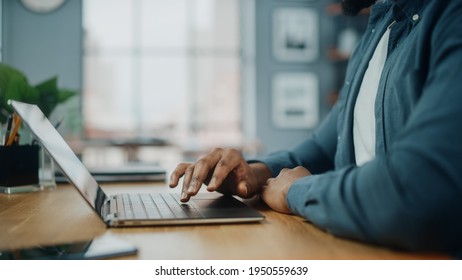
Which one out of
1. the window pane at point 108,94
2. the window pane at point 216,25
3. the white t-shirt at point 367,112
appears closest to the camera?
the white t-shirt at point 367,112

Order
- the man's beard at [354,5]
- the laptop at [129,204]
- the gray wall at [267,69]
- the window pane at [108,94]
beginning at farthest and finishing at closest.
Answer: the window pane at [108,94]
the gray wall at [267,69]
the man's beard at [354,5]
the laptop at [129,204]

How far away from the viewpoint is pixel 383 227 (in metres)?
0.47

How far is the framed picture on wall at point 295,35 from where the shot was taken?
199 inches

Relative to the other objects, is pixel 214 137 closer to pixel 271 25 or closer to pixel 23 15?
pixel 271 25

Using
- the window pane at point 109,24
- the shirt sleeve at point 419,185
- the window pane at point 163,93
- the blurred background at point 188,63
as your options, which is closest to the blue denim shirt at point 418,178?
the shirt sleeve at point 419,185

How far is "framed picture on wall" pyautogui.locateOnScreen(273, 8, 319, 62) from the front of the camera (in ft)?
16.6

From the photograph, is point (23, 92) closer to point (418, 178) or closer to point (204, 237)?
point (204, 237)

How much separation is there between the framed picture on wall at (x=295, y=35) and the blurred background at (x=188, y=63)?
1 centimetres

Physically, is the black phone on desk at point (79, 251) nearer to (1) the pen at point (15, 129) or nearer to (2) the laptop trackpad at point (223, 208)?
(2) the laptop trackpad at point (223, 208)

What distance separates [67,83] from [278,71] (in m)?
2.23

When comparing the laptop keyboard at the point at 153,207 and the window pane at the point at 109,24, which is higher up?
the window pane at the point at 109,24

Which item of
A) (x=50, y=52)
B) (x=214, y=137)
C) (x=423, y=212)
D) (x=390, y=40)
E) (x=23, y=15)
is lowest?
(x=214, y=137)

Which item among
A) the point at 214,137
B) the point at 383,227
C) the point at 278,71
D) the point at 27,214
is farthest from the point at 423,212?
the point at 214,137

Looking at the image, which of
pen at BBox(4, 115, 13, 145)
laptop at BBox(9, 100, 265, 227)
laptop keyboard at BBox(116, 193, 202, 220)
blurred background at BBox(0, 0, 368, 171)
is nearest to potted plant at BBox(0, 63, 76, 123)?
pen at BBox(4, 115, 13, 145)
